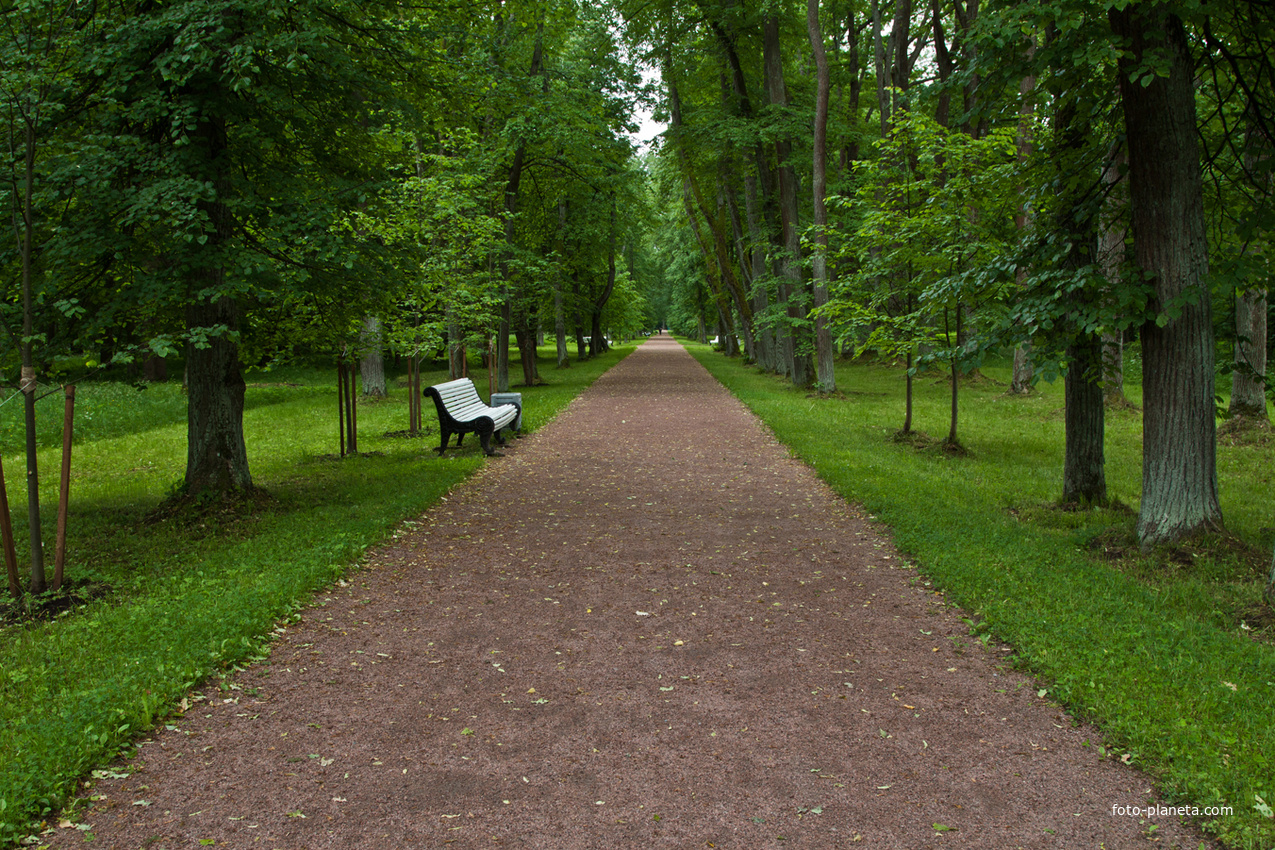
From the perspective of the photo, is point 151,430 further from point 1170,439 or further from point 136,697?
point 1170,439

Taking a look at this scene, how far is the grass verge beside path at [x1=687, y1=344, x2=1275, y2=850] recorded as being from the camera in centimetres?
330

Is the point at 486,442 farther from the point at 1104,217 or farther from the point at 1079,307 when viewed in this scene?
the point at 1104,217

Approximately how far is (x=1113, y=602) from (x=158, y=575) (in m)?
6.49

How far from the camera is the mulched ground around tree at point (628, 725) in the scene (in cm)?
300

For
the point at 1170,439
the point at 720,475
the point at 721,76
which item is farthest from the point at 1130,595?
the point at 721,76

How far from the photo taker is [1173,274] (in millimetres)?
5668

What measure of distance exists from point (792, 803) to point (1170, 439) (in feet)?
14.7

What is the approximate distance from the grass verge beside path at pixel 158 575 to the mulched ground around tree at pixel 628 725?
21 centimetres

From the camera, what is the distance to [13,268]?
605cm

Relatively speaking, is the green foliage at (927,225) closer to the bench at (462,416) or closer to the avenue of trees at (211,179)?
the avenue of trees at (211,179)

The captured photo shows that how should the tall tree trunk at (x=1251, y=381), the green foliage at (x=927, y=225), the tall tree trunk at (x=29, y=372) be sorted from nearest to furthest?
the tall tree trunk at (x=29, y=372) < the green foliage at (x=927, y=225) < the tall tree trunk at (x=1251, y=381)

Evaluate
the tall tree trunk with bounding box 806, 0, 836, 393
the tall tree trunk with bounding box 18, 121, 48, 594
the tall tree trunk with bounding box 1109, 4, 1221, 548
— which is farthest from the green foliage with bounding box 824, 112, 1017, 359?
the tall tree trunk with bounding box 18, 121, 48, 594

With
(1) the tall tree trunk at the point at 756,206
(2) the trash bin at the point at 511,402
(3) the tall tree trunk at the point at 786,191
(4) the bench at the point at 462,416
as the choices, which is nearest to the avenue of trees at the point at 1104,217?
(4) the bench at the point at 462,416

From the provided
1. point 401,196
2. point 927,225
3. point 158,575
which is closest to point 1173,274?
point 927,225
